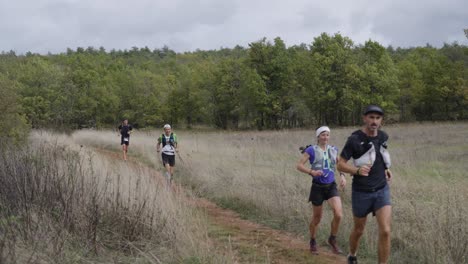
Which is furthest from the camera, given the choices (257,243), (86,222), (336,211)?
(257,243)

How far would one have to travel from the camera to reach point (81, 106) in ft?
192

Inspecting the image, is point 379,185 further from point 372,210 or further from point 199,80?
point 199,80

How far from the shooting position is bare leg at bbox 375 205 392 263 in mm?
4934

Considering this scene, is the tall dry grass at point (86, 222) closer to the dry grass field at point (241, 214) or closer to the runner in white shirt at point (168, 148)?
the dry grass field at point (241, 214)

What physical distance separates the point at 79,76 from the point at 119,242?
2305 inches

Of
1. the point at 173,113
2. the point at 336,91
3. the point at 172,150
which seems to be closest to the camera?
the point at 172,150

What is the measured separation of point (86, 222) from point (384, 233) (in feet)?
11.0

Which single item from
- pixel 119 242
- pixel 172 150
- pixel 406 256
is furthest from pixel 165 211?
pixel 172 150

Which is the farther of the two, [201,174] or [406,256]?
[201,174]

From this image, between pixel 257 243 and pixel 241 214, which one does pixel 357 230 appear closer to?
pixel 257 243

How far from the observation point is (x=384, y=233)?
4.93 metres

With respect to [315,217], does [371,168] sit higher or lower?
higher

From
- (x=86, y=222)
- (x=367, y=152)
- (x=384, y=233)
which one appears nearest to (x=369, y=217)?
(x=384, y=233)

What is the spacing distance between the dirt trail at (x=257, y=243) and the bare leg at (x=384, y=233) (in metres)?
1.22
